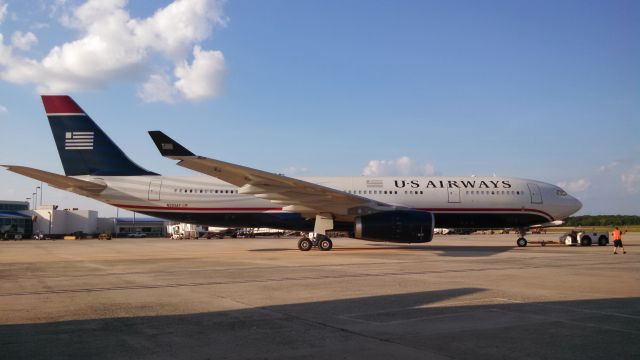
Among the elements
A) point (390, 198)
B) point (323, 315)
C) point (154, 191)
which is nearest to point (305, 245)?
point (390, 198)

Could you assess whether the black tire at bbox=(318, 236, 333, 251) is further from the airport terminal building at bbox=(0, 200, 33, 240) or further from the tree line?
the tree line

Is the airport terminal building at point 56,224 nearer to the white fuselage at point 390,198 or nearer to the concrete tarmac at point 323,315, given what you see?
the white fuselage at point 390,198

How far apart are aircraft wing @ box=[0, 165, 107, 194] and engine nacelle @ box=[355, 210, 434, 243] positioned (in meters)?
12.6

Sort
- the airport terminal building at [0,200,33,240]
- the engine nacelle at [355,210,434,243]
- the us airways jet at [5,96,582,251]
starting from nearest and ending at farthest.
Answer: the engine nacelle at [355,210,434,243]
the us airways jet at [5,96,582,251]
the airport terminal building at [0,200,33,240]

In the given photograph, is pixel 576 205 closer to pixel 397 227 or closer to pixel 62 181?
pixel 397 227

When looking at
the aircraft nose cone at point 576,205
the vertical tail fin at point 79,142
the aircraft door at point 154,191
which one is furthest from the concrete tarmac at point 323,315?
the aircraft nose cone at point 576,205

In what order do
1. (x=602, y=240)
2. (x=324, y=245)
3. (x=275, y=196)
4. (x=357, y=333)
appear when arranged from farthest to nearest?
(x=602, y=240) → (x=324, y=245) → (x=275, y=196) → (x=357, y=333)

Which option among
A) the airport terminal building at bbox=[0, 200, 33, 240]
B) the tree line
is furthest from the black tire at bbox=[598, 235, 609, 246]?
the tree line

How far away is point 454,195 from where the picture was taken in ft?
79.8

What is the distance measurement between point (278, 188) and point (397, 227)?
5125mm

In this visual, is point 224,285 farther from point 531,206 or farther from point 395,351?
point 531,206

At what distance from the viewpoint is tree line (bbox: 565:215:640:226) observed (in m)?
107

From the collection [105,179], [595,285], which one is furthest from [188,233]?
[595,285]

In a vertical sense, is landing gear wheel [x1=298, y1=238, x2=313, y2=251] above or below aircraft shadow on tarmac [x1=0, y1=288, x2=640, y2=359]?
above
